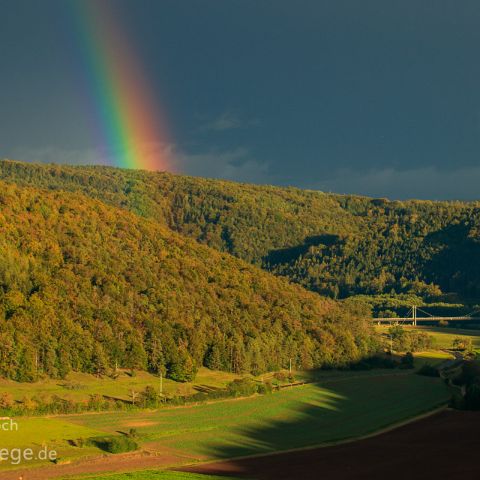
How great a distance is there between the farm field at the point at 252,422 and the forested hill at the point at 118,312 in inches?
754

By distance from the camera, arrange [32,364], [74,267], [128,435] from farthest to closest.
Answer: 1. [74,267]
2. [32,364]
3. [128,435]

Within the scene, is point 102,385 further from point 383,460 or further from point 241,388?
point 383,460

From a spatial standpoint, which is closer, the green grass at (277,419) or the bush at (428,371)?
the green grass at (277,419)

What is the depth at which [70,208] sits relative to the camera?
199000 mm

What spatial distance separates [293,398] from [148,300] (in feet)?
154

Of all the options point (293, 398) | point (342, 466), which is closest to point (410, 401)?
point (293, 398)

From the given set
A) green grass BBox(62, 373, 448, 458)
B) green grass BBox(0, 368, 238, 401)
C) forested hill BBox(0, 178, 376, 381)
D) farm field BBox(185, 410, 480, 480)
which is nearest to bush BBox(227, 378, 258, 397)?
green grass BBox(62, 373, 448, 458)

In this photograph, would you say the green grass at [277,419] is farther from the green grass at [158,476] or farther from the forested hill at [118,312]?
the forested hill at [118,312]

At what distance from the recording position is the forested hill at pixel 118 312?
5584 inches

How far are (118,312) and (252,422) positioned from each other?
5103 cm

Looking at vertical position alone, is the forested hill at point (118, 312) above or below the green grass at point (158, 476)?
above

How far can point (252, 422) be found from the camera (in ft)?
391

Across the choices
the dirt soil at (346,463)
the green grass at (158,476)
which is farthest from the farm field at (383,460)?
the green grass at (158,476)

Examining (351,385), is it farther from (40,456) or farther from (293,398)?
(40,456)
